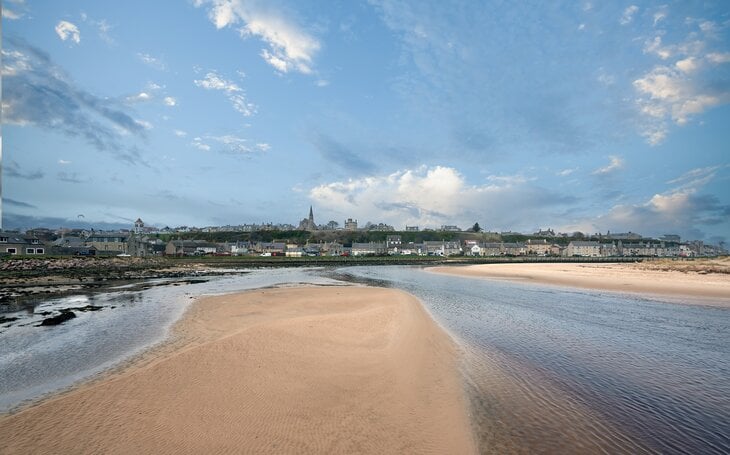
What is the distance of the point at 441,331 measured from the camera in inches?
527

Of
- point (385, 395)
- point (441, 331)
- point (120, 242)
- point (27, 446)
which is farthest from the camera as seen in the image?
point (120, 242)

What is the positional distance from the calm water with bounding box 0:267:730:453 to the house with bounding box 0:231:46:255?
69106 millimetres

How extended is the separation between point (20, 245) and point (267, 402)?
295 ft

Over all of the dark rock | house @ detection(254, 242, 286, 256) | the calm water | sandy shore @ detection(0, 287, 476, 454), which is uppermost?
Answer: house @ detection(254, 242, 286, 256)

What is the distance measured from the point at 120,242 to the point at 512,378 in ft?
355

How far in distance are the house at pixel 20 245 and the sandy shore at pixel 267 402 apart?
270 ft

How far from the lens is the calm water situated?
6.01m

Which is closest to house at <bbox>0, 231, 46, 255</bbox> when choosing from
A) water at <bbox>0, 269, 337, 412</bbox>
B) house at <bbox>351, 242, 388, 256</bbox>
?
water at <bbox>0, 269, 337, 412</bbox>

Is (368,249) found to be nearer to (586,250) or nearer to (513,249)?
(513,249)

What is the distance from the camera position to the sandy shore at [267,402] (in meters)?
5.15

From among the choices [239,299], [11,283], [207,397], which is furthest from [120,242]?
[207,397]

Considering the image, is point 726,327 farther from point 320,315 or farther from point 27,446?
point 27,446

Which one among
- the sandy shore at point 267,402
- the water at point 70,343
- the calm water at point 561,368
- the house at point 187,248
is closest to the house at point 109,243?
the house at point 187,248

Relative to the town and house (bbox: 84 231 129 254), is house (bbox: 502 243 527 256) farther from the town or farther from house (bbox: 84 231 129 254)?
house (bbox: 84 231 129 254)
